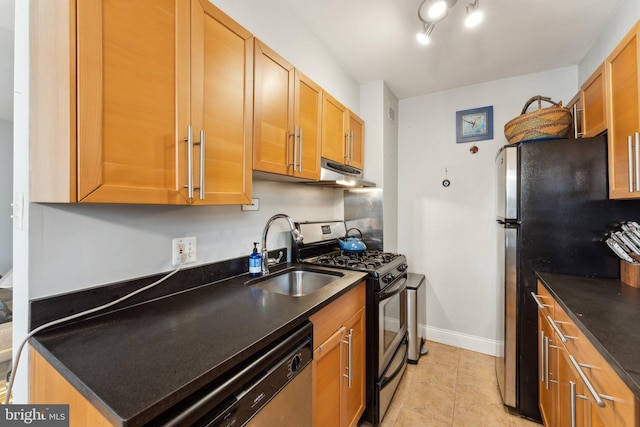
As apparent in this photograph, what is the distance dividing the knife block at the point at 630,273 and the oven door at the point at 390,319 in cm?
124

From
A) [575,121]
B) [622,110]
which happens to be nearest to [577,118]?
[575,121]

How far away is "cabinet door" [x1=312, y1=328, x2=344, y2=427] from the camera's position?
121 cm

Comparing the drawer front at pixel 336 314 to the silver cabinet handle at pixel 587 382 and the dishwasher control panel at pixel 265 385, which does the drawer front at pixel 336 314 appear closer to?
the dishwasher control panel at pixel 265 385

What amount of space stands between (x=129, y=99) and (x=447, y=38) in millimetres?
2150

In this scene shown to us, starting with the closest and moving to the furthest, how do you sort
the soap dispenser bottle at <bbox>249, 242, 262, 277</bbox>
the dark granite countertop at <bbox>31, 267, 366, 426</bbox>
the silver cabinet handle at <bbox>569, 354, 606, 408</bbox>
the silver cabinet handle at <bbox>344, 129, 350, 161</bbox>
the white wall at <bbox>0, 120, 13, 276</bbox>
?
the dark granite countertop at <bbox>31, 267, 366, 426</bbox> < the silver cabinet handle at <bbox>569, 354, 606, 408</bbox> < the soap dispenser bottle at <bbox>249, 242, 262, 277</bbox> < the silver cabinet handle at <bbox>344, 129, 350, 161</bbox> < the white wall at <bbox>0, 120, 13, 276</bbox>

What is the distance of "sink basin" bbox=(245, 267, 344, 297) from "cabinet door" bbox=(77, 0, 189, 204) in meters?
0.88

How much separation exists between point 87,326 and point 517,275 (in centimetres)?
227

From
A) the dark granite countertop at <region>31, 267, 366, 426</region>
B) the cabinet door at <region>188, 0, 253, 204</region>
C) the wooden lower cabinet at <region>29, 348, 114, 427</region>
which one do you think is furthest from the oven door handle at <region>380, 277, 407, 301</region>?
the wooden lower cabinet at <region>29, 348, 114, 427</region>

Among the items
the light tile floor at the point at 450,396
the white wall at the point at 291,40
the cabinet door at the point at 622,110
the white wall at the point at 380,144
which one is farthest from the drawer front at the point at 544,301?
the white wall at the point at 291,40

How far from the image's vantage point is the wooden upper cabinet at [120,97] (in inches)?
29.5

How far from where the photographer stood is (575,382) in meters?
1.12

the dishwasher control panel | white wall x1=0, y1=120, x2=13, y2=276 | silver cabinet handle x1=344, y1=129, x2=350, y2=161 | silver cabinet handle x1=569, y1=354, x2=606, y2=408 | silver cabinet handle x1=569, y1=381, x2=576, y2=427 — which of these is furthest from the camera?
white wall x1=0, y1=120, x2=13, y2=276

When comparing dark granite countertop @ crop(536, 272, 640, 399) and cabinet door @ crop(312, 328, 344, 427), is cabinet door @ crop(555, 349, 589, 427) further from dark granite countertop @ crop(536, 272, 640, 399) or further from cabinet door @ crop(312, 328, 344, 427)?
cabinet door @ crop(312, 328, 344, 427)

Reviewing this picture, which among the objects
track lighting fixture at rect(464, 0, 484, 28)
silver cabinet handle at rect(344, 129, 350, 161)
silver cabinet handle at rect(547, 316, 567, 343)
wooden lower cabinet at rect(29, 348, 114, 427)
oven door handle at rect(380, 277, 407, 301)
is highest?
track lighting fixture at rect(464, 0, 484, 28)
